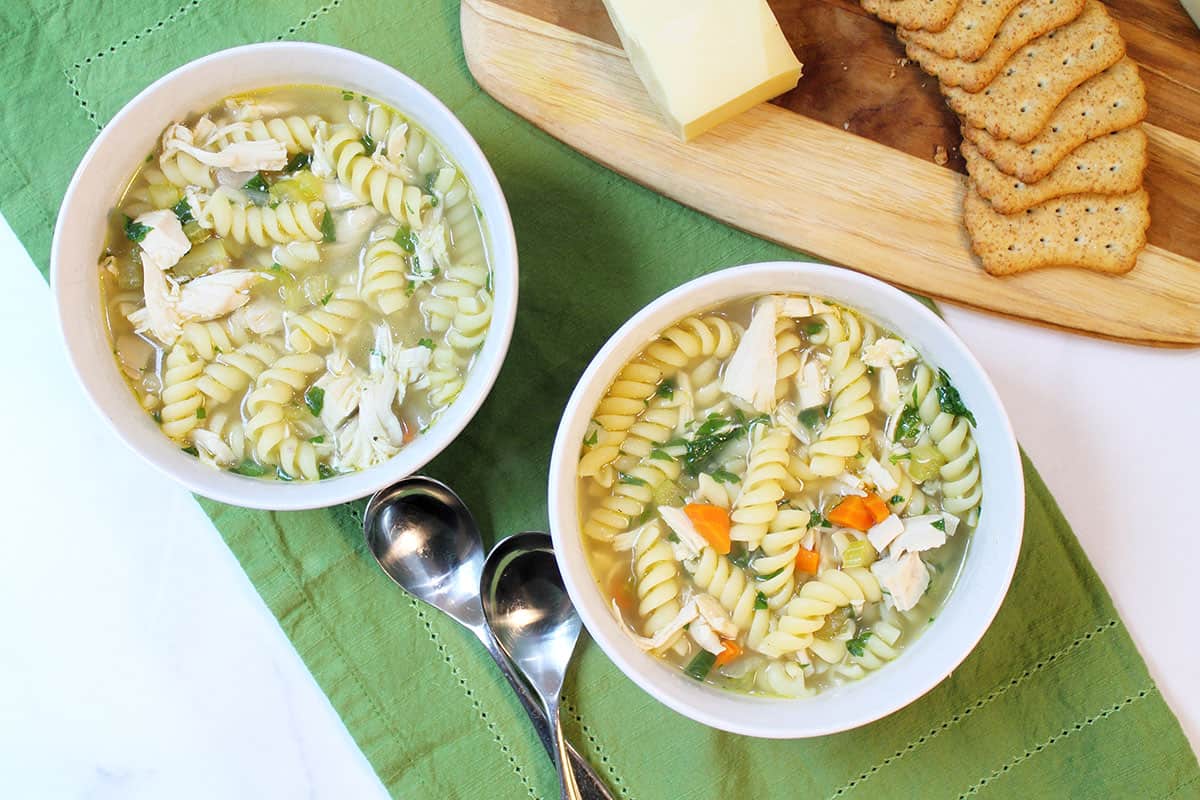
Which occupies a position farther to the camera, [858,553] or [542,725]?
[542,725]

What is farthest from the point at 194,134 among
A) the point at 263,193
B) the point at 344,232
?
the point at 344,232

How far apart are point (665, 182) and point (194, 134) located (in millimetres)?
1184

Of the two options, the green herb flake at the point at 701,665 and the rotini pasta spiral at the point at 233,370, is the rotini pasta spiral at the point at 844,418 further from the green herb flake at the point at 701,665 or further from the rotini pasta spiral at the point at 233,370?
the rotini pasta spiral at the point at 233,370

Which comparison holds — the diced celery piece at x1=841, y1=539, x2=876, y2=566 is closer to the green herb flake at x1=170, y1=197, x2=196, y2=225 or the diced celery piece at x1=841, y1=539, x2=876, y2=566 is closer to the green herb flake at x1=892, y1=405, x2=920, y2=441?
the green herb flake at x1=892, y1=405, x2=920, y2=441

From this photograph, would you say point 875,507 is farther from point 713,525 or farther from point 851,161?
point 851,161

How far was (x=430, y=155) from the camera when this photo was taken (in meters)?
2.55

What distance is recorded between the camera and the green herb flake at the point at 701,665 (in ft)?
8.28

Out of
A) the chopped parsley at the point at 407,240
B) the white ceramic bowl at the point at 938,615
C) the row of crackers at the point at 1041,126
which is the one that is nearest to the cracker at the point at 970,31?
the row of crackers at the point at 1041,126

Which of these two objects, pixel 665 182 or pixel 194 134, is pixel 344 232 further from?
pixel 665 182

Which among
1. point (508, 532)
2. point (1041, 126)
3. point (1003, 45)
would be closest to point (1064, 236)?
point (1041, 126)

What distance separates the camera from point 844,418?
250 cm

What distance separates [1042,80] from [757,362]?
1.12 metres

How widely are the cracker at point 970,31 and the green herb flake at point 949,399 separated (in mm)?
883

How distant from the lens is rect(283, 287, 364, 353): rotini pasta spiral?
99.7 inches
